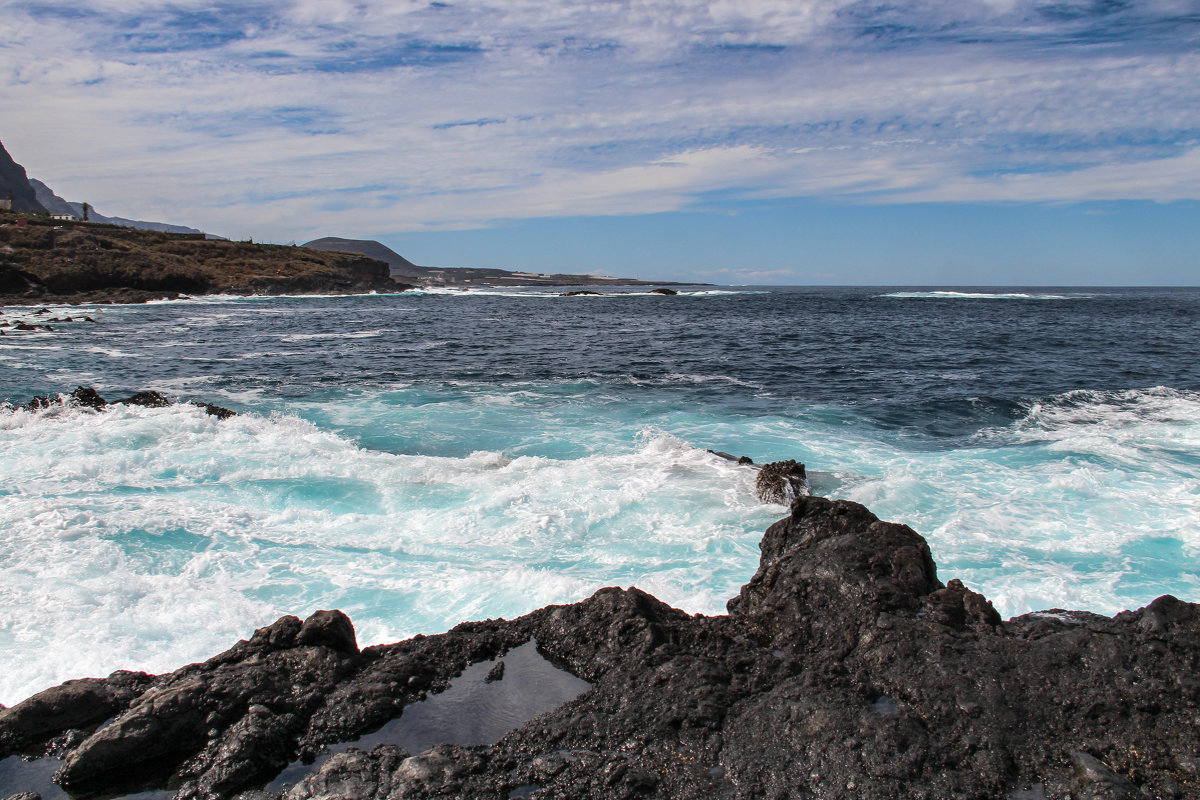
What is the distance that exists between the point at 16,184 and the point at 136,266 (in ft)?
448

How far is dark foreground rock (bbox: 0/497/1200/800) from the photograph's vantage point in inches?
149

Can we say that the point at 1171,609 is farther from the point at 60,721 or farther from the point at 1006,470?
the point at 1006,470

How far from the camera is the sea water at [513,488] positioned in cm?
703

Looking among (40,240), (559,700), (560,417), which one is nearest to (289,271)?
(40,240)

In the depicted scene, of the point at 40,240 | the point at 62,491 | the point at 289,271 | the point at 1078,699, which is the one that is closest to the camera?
the point at 1078,699

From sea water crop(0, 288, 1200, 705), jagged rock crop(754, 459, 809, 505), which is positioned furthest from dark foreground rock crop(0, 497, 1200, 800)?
jagged rock crop(754, 459, 809, 505)

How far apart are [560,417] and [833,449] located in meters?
6.58

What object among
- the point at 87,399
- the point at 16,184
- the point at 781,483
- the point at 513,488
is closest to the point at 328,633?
the point at 513,488

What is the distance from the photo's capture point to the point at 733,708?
438cm

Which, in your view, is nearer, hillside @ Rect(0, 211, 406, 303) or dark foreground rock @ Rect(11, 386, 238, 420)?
dark foreground rock @ Rect(11, 386, 238, 420)

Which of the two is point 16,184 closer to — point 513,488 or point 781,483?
point 513,488

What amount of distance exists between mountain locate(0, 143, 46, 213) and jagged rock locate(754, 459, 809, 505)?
202865 mm

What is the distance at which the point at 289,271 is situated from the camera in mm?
91375

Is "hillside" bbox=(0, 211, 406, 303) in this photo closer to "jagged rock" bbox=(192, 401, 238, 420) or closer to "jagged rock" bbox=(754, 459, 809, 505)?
"jagged rock" bbox=(192, 401, 238, 420)
